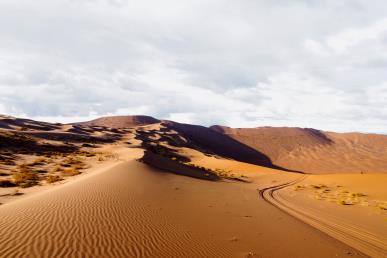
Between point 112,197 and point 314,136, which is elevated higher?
point 314,136

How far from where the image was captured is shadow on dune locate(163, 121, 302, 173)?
101m

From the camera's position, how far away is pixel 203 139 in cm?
11881

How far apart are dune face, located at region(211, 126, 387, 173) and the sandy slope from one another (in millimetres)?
73655

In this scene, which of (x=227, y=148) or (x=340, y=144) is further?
(x=340, y=144)

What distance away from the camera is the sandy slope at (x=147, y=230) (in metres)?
7.36

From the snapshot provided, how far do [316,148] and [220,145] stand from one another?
3059cm

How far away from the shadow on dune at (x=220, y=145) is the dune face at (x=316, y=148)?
316cm

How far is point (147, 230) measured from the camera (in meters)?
9.12

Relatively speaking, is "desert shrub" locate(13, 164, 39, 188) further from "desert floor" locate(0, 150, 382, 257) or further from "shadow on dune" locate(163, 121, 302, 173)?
"shadow on dune" locate(163, 121, 302, 173)

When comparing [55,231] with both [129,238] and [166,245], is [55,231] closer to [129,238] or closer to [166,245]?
[129,238]

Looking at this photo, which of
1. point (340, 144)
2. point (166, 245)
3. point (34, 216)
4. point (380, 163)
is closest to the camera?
point (166, 245)

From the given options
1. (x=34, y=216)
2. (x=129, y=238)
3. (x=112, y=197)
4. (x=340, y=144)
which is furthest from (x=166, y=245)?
(x=340, y=144)

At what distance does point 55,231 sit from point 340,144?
12421 centimetres

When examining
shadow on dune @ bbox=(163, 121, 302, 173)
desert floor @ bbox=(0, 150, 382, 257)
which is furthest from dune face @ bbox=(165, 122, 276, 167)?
desert floor @ bbox=(0, 150, 382, 257)
